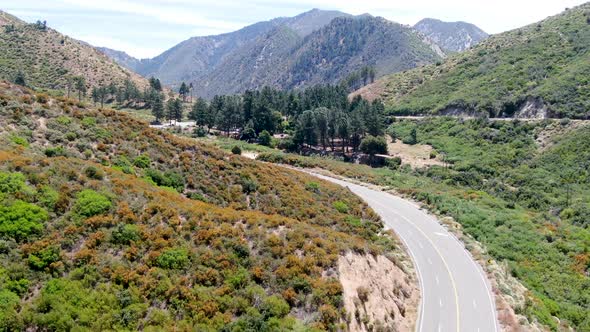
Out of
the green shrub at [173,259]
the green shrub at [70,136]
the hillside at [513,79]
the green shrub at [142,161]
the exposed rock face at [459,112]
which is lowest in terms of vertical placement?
the green shrub at [173,259]

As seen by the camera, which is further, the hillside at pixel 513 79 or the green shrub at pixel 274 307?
the hillside at pixel 513 79

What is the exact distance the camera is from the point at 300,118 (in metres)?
95.9

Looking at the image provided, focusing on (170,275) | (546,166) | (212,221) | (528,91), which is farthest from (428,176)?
(170,275)

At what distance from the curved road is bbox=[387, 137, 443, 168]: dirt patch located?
122 feet

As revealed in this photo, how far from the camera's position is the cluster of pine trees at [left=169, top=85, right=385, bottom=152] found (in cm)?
9375

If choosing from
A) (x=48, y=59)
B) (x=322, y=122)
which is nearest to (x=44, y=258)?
(x=322, y=122)

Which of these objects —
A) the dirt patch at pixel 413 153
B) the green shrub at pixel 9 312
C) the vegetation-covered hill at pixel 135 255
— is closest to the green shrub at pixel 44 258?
the vegetation-covered hill at pixel 135 255

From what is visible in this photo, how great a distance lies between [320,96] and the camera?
125375 mm

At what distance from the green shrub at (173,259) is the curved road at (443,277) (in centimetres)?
1560

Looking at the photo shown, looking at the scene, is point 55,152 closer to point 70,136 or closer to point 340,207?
point 70,136

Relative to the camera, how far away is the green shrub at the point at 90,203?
23934 millimetres

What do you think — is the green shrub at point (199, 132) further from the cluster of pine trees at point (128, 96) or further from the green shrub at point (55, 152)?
the green shrub at point (55, 152)

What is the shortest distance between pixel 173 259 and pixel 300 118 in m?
75.2

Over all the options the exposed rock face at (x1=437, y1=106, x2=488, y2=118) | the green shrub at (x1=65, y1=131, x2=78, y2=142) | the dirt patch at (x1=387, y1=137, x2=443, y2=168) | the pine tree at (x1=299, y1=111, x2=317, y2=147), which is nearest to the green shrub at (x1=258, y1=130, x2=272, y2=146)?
the pine tree at (x1=299, y1=111, x2=317, y2=147)
